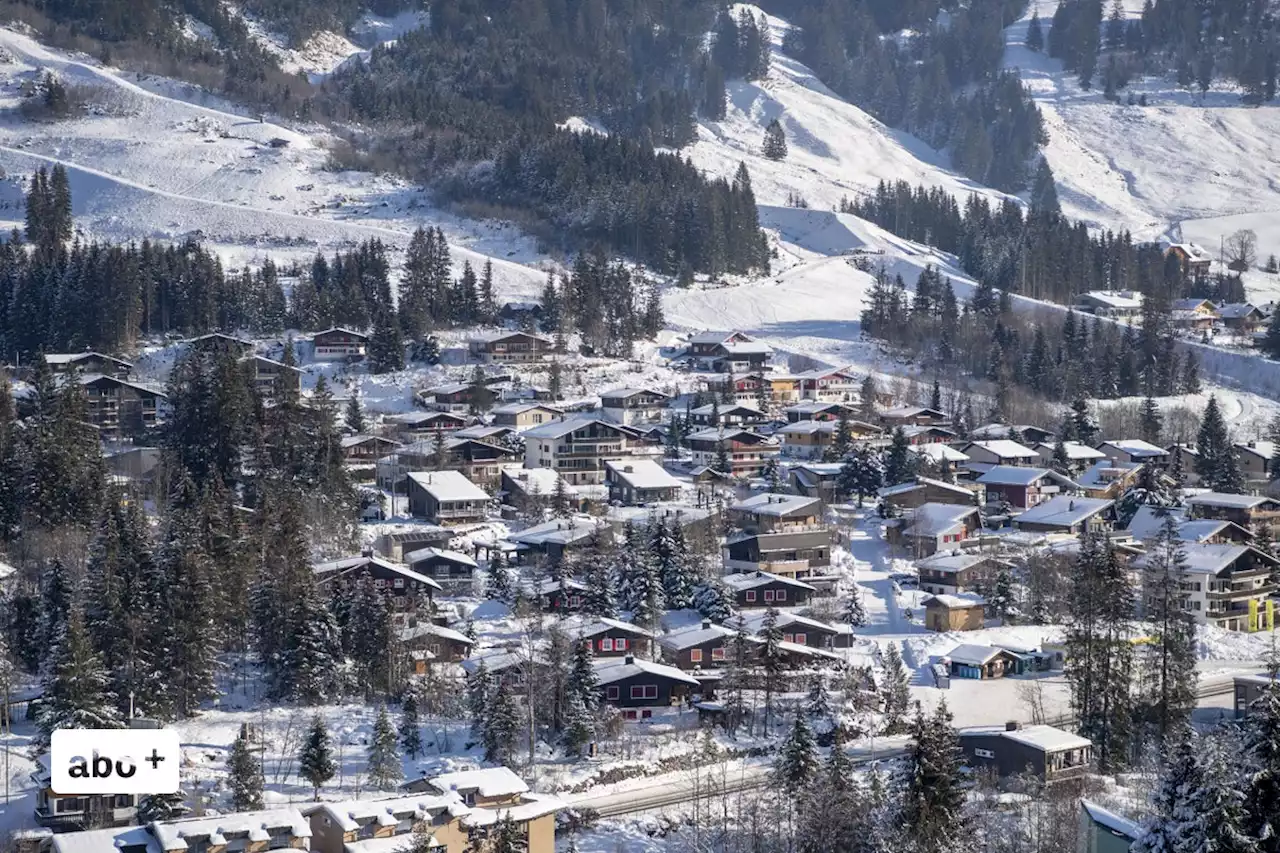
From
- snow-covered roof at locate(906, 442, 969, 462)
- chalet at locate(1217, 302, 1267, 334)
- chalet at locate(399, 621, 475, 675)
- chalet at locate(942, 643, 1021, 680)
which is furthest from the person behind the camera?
chalet at locate(1217, 302, 1267, 334)

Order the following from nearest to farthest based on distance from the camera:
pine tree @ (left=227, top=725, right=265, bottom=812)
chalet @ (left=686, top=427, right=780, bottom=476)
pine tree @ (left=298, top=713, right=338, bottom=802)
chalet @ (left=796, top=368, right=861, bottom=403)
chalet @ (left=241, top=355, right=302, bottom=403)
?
1. pine tree @ (left=227, top=725, right=265, bottom=812)
2. pine tree @ (left=298, top=713, right=338, bottom=802)
3. chalet @ (left=241, top=355, right=302, bottom=403)
4. chalet @ (left=686, top=427, right=780, bottom=476)
5. chalet @ (left=796, top=368, right=861, bottom=403)

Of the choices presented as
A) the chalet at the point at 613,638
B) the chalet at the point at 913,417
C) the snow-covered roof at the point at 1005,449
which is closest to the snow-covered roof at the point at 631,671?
the chalet at the point at 613,638

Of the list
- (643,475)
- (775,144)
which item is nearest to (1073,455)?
(643,475)

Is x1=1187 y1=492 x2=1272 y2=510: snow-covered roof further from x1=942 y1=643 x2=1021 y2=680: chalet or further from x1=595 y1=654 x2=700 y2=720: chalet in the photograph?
x1=595 y1=654 x2=700 y2=720: chalet

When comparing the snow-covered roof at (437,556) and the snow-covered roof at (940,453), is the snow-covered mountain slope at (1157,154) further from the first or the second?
the snow-covered roof at (437,556)

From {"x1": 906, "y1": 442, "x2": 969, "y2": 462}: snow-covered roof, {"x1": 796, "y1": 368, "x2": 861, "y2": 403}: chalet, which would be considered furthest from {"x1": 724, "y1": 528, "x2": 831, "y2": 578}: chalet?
{"x1": 796, "y1": 368, "x2": 861, "y2": 403}: chalet

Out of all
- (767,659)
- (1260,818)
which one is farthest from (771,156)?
(1260,818)

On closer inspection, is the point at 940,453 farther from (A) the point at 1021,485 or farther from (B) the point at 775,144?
(B) the point at 775,144
